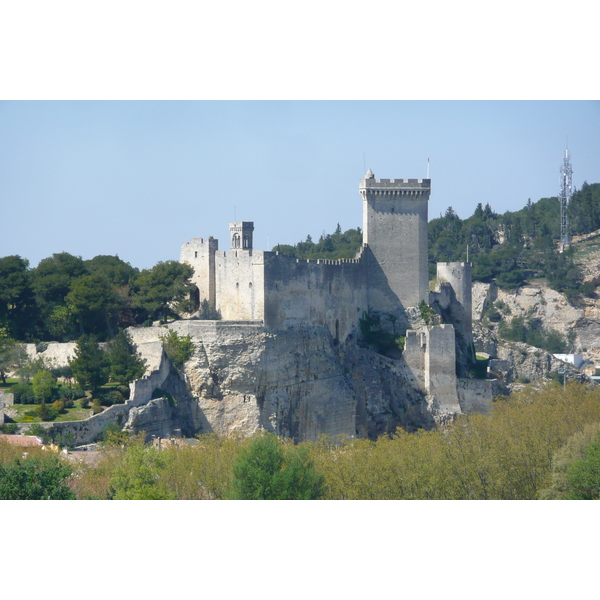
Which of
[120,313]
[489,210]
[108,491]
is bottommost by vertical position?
[108,491]

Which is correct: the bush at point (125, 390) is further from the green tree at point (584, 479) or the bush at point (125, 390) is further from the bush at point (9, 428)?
the green tree at point (584, 479)

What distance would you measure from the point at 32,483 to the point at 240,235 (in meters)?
20.4

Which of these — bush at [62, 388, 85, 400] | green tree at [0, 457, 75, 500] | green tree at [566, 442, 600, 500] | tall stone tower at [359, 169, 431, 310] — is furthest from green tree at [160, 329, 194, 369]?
green tree at [566, 442, 600, 500]

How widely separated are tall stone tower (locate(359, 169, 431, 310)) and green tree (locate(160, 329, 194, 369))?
11298mm

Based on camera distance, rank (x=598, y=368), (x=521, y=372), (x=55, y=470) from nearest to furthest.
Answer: (x=55, y=470)
(x=521, y=372)
(x=598, y=368)

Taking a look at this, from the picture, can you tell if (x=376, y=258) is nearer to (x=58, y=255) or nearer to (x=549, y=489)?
(x=58, y=255)

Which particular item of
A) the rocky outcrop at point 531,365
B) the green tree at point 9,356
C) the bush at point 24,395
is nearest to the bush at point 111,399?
the bush at point 24,395

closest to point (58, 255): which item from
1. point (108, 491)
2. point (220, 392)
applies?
point (220, 392)

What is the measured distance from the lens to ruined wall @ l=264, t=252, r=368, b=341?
50.7 meters

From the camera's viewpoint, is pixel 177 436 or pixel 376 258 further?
pixel 376 258

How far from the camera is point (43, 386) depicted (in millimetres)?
45938

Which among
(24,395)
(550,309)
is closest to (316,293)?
(24,395)

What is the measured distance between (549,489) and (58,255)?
2531cm

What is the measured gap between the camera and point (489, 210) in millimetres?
106500
